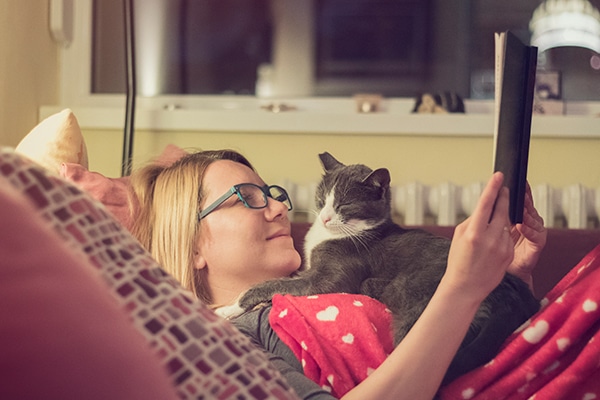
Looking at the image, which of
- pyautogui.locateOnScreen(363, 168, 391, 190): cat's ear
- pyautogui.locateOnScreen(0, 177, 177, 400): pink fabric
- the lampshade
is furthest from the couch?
the lampshade

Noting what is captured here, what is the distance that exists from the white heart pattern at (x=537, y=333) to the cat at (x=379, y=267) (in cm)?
6

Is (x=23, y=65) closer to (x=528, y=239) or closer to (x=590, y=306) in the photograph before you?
(x=528, y=239)

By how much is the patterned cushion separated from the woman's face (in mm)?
741

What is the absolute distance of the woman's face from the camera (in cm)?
138

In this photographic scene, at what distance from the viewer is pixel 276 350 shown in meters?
1.15

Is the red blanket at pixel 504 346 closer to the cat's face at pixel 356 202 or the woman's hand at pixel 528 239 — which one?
the woman's hand at pixel 528 239

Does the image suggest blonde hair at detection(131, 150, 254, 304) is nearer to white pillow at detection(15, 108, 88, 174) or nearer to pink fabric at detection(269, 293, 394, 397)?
white pillow at detection(15, 108, 88, 174)

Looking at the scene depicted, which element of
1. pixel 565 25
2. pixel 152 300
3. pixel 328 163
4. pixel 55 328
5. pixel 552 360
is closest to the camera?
pixel 55 328

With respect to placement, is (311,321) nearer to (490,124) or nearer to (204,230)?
(204,230)

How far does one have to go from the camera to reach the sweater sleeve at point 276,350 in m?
0.94

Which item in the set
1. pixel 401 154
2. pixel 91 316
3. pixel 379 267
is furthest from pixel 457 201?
pixel 91 316

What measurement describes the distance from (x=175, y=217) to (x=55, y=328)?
3.56 ft

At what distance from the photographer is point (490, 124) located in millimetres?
2248

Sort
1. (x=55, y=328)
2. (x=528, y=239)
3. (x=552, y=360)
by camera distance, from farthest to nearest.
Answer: (x=528, y=239)
(x=552, y=360)
(x=55, y=328)
